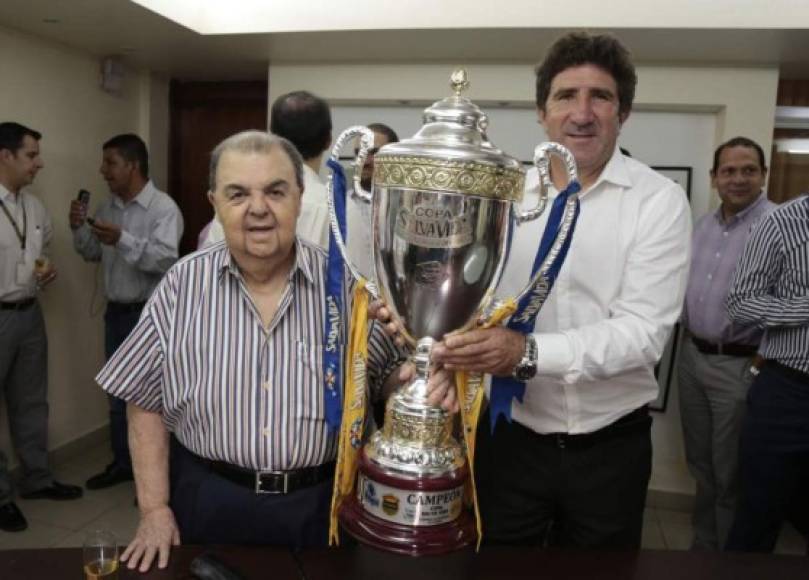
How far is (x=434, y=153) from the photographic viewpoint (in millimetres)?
972

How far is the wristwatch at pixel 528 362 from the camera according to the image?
1.12m

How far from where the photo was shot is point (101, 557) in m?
0.95

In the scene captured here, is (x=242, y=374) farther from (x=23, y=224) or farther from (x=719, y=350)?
(x=23, y=224)

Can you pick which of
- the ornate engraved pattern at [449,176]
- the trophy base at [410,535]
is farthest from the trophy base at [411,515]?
the ornate engraved pattern at [449,176]

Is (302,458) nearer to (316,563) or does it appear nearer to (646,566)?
(316,563)

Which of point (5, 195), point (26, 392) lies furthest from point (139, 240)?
point (26, 392)

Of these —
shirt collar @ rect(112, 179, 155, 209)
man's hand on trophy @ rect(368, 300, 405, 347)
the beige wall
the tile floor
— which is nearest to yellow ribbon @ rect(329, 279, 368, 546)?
man's hand on trophy @ rect(368, 300, 405, 347)

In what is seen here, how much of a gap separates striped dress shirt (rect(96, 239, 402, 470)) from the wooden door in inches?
127

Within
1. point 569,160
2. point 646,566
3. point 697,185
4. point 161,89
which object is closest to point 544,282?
point 569,160

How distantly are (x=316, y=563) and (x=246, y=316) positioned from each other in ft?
1.63

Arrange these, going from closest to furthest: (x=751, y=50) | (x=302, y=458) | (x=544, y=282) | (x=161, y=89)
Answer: (x=544, y=282), (x=302, y=458), (x=751, y=50), (x=161, y=89)

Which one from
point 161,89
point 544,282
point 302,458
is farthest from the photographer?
point 161,89

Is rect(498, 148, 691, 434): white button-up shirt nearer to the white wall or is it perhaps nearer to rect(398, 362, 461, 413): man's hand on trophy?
rect(398, 362, 461, 413): man's hand on trophy

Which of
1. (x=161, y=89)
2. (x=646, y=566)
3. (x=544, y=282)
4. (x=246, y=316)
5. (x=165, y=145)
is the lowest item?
(x=646, y=566)
